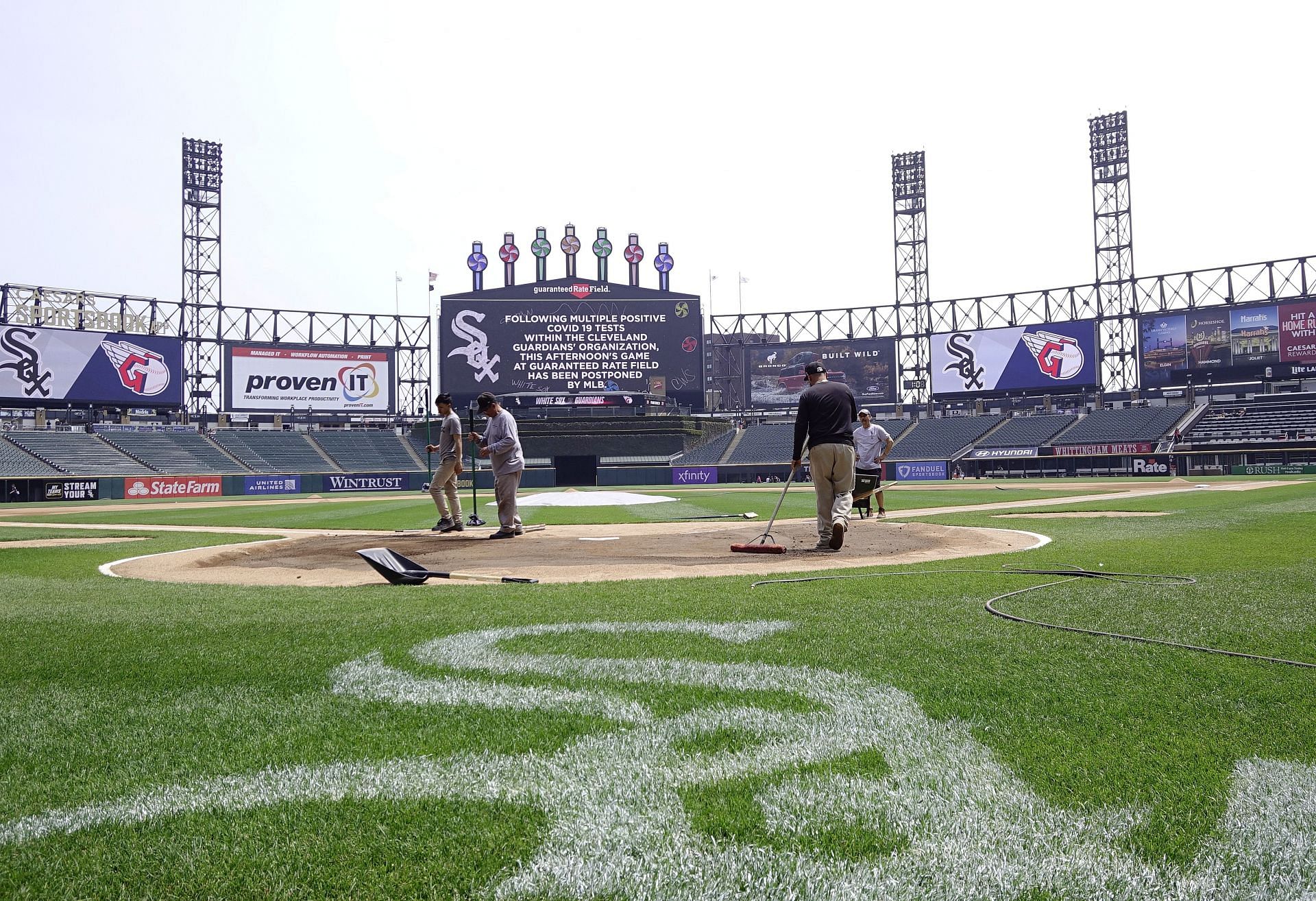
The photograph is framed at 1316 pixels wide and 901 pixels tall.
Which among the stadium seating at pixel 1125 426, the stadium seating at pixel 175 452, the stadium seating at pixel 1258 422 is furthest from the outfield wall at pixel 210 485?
the stadium seating at pixel 1258 422

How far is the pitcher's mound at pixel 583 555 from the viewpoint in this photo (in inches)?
271

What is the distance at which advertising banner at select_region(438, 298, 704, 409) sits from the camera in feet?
179

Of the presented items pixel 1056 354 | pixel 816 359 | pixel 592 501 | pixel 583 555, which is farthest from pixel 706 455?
pixel 583 555

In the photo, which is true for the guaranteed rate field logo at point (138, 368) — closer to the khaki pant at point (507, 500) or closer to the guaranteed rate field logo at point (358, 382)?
the guaranteed rate field logo at point (358, 382)

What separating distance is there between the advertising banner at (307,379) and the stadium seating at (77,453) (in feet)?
30.5

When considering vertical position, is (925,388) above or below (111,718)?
above

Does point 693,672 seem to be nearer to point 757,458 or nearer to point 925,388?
point 757,458

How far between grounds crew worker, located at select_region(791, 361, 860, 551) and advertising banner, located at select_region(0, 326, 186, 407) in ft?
170

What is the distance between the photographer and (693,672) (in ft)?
10.6

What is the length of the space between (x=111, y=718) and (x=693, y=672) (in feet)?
6.24

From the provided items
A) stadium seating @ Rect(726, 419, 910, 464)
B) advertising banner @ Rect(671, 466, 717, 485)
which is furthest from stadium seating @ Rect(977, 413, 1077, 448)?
advertising banner @ Rect(671, 466, 717, 485)

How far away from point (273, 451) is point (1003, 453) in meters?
42.8

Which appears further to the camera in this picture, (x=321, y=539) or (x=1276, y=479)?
(x=1276, y=479)

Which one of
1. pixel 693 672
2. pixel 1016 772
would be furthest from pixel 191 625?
pixel 1016 772
